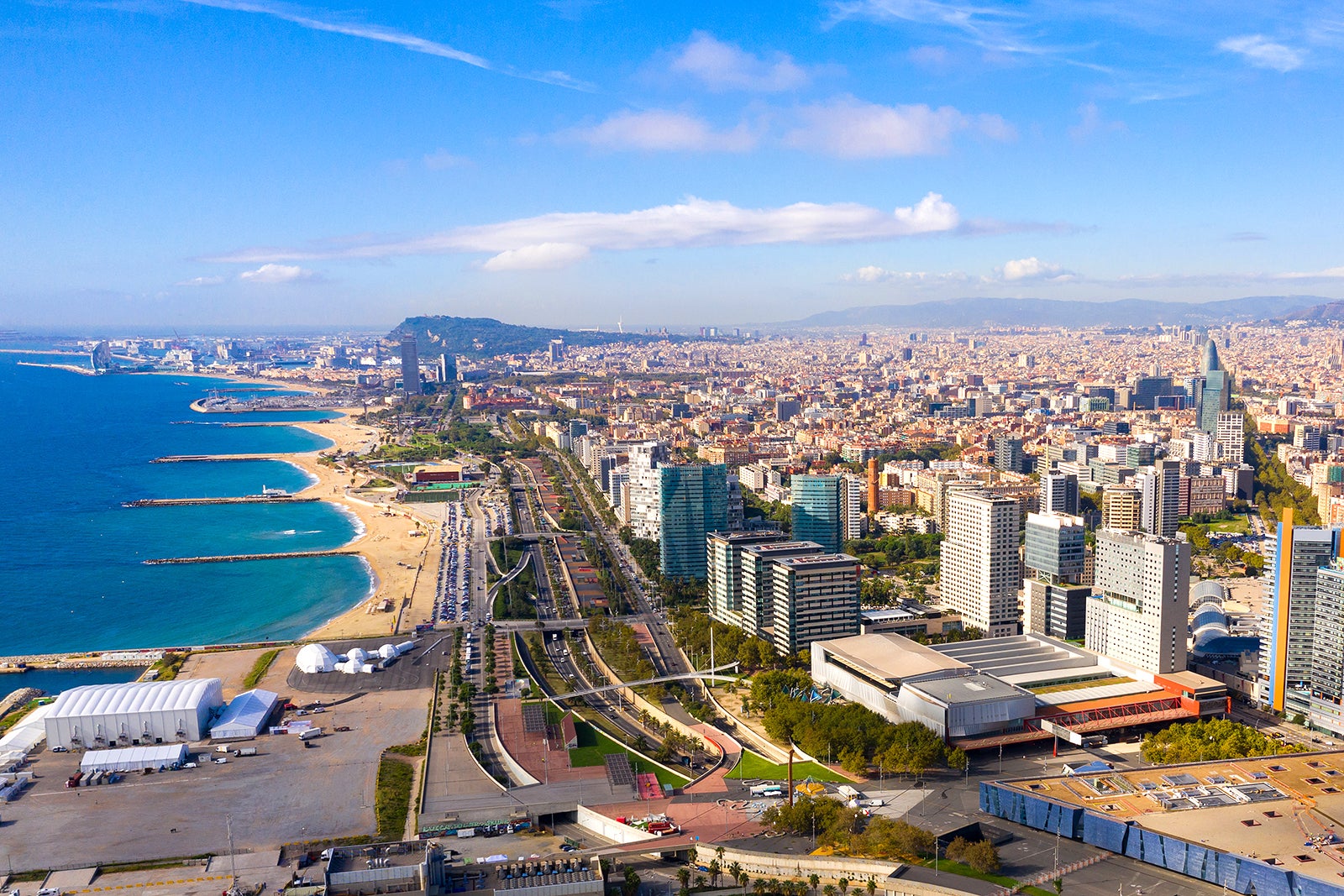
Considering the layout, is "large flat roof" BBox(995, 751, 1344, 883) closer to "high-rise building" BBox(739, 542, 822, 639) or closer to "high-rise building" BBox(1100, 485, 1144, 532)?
"high-rise building" BBox(739, 542, 822, 639)

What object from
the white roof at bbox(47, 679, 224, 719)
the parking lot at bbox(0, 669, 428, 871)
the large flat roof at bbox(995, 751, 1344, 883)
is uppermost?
the white roof at bbox(47, 679, 224, 719)

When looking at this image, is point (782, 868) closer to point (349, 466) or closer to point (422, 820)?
point (422, 820)

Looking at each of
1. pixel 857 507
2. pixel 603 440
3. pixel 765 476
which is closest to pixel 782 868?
pixel 857 507

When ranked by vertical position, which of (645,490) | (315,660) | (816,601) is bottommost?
(315,660)

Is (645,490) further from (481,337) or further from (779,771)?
(481,337)

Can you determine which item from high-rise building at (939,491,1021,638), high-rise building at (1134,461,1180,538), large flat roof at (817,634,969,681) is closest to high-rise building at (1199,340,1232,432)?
high-rise building at (1134,461,1180,538)

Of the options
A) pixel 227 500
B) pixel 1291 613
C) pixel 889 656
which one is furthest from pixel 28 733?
pixel 227 500
